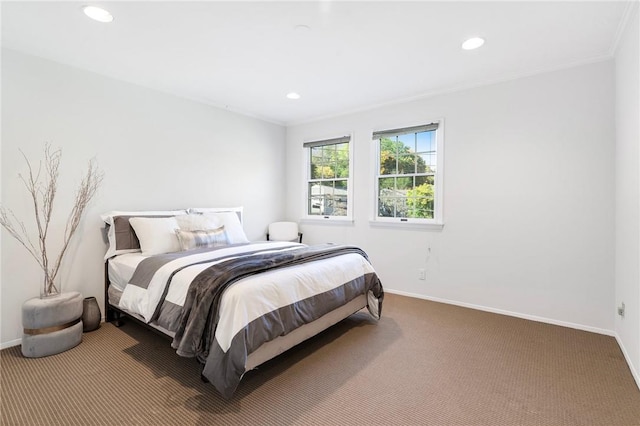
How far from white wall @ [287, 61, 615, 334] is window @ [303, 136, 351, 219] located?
759 millimetres

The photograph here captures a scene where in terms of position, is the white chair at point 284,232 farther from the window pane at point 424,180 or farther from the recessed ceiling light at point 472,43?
the recessed ceiling light at point 472,43

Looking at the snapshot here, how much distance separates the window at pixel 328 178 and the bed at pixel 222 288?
1.55 m

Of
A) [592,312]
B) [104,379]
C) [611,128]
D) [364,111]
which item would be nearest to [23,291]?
[104,379]

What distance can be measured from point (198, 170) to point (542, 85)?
4004 millimetres

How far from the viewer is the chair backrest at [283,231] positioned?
4.94 meters

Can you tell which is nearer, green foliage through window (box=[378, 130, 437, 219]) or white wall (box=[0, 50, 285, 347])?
white wall (box=[0, 50, 285, 347])

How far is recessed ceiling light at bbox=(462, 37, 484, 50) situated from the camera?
260 cm

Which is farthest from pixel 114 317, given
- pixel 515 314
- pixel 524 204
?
pixel 524 204

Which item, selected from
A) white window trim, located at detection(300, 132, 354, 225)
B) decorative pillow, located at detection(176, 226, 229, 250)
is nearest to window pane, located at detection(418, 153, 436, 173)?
white window trim, located at detection(300, 132, 354, 225)

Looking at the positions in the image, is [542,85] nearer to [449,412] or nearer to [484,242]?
[484,242]

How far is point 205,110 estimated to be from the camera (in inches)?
164

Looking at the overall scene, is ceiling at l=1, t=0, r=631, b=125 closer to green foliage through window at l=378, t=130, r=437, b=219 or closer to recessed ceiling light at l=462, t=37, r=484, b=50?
recessed ceiling light at l=462, t=37, r=484, b=50

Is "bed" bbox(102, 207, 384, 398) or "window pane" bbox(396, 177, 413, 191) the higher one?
"window pane" bbox(396, 177, 413, 191)

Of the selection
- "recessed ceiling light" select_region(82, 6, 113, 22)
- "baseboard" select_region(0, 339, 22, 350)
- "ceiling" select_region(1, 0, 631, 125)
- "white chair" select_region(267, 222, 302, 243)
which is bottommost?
"baseboard" select_region(0, 339, 22, 350)
